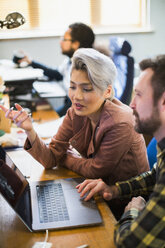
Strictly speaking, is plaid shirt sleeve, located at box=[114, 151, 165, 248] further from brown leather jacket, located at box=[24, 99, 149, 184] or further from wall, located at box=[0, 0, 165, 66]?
wall, located at box=[0, 0, 165, 66]

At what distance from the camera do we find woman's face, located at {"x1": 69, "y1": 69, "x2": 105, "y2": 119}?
146 centimetres

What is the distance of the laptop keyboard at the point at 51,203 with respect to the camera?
3.62 feet

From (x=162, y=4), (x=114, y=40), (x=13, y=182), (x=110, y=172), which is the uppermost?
(x=162, y=4)

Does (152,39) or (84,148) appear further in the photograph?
(152,39)

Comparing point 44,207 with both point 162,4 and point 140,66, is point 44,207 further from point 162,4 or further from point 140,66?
point 162,4

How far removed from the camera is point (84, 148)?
5.17ft

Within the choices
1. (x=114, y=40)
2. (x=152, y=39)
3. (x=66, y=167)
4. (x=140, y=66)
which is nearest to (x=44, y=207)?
(x=66, y=167)

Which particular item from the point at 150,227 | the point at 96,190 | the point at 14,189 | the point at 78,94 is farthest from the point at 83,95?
the point at 150,227

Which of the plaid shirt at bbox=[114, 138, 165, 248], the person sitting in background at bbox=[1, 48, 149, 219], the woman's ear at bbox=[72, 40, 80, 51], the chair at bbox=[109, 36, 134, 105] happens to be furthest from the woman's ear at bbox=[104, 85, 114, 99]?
the woman's ear at bbox=[72, 40, 80, 51]

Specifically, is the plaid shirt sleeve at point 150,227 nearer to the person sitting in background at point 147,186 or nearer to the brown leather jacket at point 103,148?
the person sitting in background at point 147,186

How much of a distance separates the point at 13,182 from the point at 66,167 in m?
0.43

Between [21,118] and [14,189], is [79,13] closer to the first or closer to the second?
[21,118]

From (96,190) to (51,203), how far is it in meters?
0.17

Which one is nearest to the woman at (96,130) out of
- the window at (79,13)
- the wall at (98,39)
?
the wall at (98,39)
